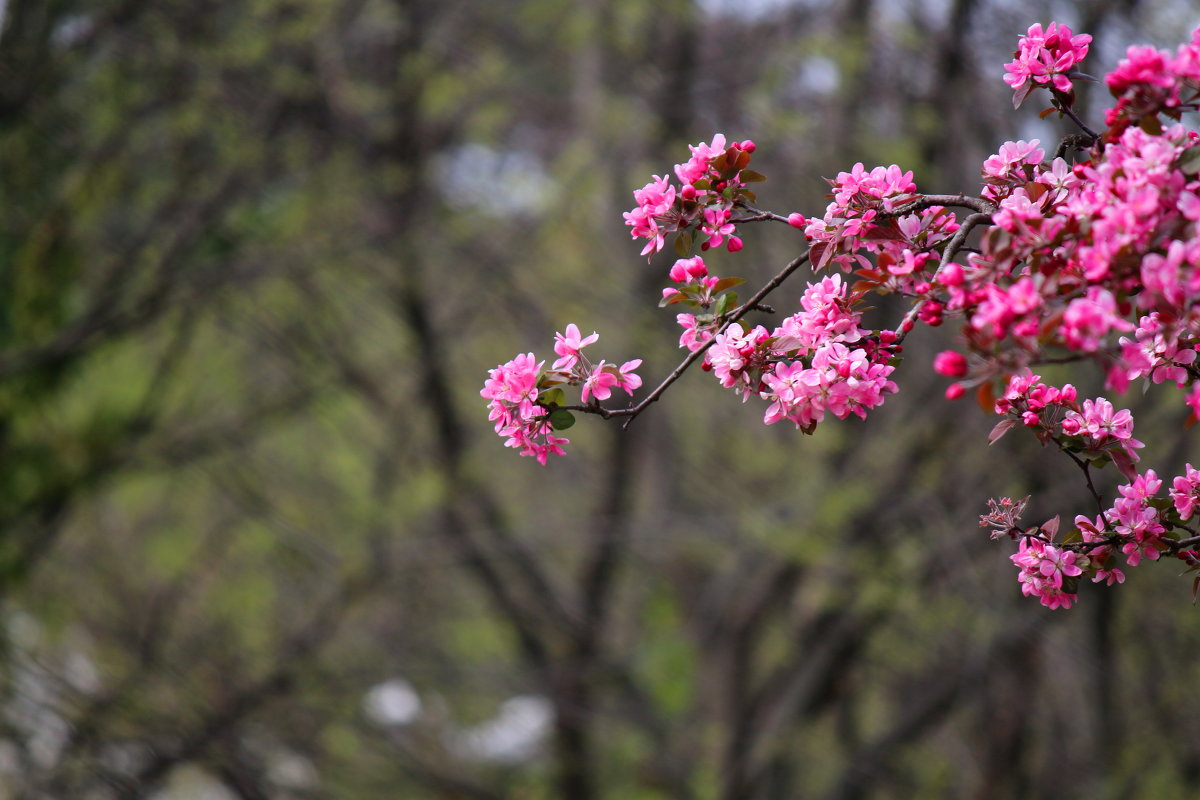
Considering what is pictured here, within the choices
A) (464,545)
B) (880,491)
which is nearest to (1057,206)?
(880,491)

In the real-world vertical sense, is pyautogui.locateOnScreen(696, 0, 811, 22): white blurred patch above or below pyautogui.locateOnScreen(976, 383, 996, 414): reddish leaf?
above

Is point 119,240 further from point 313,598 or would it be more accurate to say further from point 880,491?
point 880,491

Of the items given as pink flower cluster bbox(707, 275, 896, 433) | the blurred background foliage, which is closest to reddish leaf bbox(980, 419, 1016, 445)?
pink flower cluster bbox(707, 275, 896, 433)

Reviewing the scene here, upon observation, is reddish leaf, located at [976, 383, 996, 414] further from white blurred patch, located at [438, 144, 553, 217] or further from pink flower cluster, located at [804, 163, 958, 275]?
white blurred patch, located at [438, 144, 553, 217]

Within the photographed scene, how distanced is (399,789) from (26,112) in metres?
3.77

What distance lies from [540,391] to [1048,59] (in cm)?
82

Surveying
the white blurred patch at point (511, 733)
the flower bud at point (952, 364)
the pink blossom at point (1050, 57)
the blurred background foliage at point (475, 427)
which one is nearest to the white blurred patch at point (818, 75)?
the blurred background foliage at point (475, 427)

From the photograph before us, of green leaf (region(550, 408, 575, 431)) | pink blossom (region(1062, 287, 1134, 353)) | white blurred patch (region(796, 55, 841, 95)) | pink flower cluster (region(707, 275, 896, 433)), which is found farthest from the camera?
white blurred patch (region(796, 55, 841, 95))

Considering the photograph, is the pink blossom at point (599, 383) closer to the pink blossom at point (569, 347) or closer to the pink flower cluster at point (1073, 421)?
the pink blossom at point (569, 347)

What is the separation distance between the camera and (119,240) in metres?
5.20

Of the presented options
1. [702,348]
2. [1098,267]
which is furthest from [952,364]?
[702,348]

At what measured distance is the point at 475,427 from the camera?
7035 mm

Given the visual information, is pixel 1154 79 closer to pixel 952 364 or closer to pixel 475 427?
pixel 952 364

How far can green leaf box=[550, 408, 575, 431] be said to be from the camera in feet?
4.51
